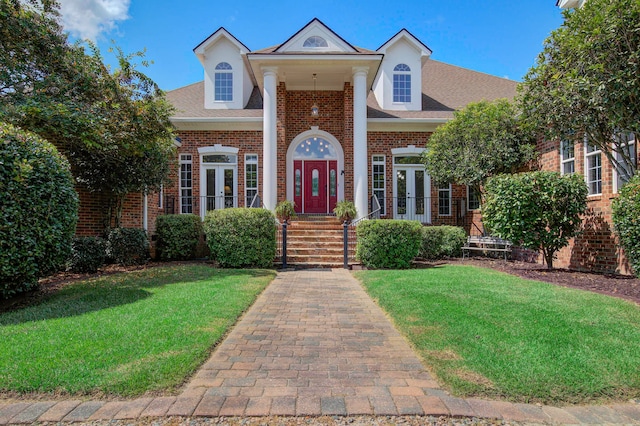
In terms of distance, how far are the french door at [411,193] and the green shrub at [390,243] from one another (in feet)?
15.9

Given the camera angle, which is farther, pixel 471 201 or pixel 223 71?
pixel 223 71

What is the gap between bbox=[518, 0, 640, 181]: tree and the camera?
269 inches

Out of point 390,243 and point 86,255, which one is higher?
point 390,243

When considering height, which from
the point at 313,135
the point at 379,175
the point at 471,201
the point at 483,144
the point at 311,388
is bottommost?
the point at 311,388

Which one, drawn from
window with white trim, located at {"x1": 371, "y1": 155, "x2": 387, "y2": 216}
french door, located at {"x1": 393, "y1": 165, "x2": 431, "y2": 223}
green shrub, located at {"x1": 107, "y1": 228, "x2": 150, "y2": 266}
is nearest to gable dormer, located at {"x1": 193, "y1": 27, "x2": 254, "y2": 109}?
window with white trim, located at {"x1": 371, "y1": 155, "x2": 387, "y2": 216}

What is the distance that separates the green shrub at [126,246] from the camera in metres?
9.77

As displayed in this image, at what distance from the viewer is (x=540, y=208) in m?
8.75

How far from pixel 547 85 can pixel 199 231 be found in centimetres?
952

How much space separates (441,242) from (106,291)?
8.87m

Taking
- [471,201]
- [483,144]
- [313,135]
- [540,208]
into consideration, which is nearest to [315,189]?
[313,135]

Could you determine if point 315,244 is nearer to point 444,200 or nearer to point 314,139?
point 314,139

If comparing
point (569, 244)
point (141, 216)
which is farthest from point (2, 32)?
point (569, 244)

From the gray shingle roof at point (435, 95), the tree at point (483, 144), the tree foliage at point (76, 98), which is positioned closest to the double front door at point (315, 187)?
the gray shingle roof at point (435, 95)

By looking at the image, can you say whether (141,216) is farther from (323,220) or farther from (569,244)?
(569,244)
